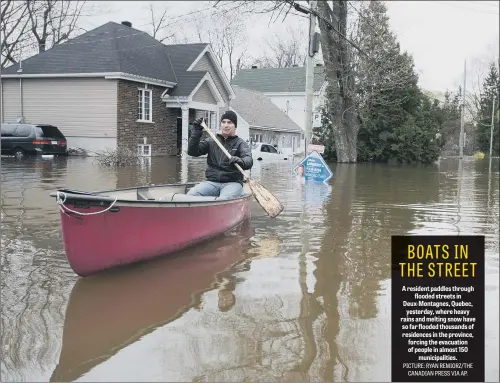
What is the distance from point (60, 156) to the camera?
23875 millimetres

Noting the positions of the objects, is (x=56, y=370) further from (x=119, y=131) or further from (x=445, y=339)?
(x=119, y=131)

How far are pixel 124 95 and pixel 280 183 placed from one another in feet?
38.2

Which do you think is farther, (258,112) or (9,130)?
(258,112)

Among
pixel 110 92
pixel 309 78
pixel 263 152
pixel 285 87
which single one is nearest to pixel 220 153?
pixel 309 78

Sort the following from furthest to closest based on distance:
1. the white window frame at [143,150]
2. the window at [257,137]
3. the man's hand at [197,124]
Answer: the window at [257,137] → the white window frame at [143,150] → the man's hand at [197,124]

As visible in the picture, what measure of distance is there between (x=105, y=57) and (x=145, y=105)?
2.79m

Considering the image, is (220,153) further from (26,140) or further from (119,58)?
(119,58)

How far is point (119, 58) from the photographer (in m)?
25.5

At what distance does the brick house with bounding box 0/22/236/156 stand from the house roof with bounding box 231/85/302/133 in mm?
8507

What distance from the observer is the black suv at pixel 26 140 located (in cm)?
2267

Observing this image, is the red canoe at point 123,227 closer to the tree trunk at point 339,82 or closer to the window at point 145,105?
the window at point 145,105

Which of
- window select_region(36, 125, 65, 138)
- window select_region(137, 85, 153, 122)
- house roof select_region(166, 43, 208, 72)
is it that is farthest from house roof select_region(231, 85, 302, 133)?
window select_region(36, 125, 65, 138)

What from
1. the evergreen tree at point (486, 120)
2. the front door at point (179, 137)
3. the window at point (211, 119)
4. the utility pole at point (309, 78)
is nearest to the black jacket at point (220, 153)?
the utility pole at point (309, 78)

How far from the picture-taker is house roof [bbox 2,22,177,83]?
25.4 meters
